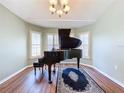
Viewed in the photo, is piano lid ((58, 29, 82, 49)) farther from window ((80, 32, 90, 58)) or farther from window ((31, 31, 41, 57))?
window ((31, 31, 41, 57))

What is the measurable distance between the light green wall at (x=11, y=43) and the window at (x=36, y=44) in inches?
41.3

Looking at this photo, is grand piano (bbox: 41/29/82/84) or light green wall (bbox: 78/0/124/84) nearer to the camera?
light green wall (bbox: 78/0/124/84)

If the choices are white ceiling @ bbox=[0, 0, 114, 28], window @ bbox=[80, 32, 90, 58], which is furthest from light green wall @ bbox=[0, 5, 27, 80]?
window @ bbox=[80, 32, 90, 58]

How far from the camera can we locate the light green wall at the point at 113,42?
3.70 metres

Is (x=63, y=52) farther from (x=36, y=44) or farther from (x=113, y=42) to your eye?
(x=36, y=44)

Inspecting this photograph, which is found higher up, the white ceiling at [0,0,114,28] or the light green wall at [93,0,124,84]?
the white ceiling at [0,0,114,28]

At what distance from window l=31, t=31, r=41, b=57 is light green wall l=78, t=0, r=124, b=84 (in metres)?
3.61

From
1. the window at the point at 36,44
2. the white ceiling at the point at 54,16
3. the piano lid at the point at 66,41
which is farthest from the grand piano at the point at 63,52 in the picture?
the window at the point at 36,44

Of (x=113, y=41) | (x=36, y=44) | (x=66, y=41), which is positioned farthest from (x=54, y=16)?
(x=113, y=41)

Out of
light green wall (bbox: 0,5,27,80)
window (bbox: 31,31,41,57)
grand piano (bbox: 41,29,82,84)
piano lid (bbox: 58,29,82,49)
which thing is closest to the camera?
light green wall (bbox: 0,5,27,80)

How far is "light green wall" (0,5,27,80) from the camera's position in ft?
13.1

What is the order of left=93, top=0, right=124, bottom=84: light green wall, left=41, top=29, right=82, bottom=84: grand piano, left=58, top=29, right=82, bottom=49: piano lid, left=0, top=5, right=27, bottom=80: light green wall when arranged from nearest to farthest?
left=93, top=0, right=124, bottom=84: light green wall → left=0, top=5, right=27, bottom=80: light green wall → left=41, top=29, right=82, bottom=84: grand piano → left=58, top=29, right=82, bottom=49: piano lid

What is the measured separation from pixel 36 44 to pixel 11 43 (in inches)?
108

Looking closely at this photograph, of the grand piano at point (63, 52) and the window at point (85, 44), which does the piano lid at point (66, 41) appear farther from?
the window at point (85, 44)
